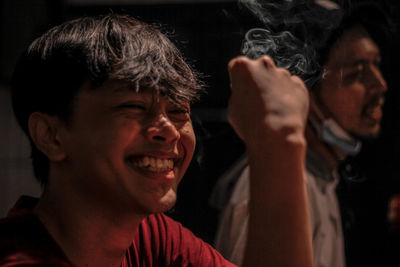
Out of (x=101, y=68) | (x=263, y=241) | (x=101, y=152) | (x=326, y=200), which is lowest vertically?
(x=326, y=200)

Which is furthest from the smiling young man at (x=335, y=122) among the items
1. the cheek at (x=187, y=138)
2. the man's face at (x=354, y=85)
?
the cheek at (x=187, y=138)

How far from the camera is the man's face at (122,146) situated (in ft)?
2.30

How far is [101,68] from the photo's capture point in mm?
707

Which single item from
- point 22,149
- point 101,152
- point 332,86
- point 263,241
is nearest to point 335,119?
point 332,86

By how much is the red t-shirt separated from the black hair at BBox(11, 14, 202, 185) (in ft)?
0.39

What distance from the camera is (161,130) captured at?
71 centimetres

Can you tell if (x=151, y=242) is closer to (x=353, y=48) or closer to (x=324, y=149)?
(x=324, y=149)

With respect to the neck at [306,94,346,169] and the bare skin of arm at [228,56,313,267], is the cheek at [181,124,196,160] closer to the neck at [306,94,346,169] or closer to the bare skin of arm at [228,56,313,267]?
the bare skin of arm at [228,56,313,267]

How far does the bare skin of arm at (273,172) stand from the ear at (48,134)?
29 centimetres

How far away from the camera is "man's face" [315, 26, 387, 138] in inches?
35.8

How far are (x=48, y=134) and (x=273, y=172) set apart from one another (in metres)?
0.35

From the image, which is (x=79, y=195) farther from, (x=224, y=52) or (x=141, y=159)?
(x=224, y=52)

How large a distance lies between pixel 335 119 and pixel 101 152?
1.58ft

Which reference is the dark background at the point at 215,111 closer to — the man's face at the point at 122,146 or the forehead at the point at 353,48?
the forehead at the point at 353,48
